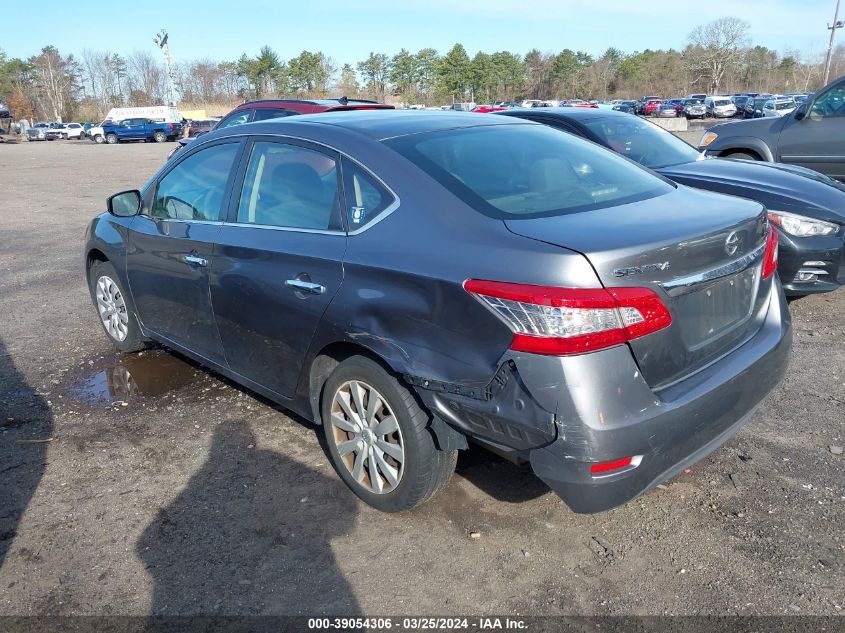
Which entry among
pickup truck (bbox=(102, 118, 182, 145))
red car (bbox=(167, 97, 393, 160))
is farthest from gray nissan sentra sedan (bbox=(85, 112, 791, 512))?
pickup truck (bbox=(102, 118, 182, 145))

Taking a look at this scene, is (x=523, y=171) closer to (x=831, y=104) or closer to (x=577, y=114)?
(x=577, y=114)

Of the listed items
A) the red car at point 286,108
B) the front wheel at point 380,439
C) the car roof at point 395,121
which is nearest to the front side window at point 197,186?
the car roof at point 395,121

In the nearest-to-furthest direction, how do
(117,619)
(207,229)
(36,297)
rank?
(117,619) < (207,229) < (36,297)

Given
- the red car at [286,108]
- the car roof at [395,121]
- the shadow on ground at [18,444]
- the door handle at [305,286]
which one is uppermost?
the car roof at [395,121]

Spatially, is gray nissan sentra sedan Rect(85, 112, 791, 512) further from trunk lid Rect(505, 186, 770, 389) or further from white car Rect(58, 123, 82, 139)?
white car Rect(58, 123, 82, 139)

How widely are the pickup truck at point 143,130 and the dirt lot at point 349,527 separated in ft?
152

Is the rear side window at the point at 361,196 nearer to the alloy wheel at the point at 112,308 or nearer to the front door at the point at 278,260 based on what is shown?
the front door at the point at 278,260

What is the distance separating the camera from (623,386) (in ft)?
7.70

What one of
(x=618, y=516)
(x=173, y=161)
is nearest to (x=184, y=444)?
(x=173, y=161)

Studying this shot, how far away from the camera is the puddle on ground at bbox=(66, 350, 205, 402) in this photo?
462 cm

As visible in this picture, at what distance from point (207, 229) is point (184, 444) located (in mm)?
1235

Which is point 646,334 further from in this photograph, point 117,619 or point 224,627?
point 117,619

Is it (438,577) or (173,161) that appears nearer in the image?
(438,577)

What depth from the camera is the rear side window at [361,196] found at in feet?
9.59
